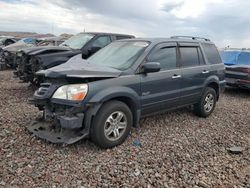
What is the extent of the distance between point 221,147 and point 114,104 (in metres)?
2.05

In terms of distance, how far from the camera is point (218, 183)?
3.62 metres

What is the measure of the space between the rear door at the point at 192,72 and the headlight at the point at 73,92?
2.39m

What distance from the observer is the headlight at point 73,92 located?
4.11 meters

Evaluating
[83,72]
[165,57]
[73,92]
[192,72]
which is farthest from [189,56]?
[73,92]

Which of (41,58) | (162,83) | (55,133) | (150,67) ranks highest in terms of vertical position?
(41,58)

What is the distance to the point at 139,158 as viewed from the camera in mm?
4195

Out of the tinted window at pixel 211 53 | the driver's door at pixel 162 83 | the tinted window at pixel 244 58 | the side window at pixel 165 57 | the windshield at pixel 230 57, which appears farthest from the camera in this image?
the windshield at pixel 230 57

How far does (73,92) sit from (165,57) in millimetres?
2149

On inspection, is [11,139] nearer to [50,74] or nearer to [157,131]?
[50,74]

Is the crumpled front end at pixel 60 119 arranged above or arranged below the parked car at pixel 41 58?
below

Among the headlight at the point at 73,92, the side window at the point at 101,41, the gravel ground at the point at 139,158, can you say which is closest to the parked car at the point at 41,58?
the side window at the point at 101,41

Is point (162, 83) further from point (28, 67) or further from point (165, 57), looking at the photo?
point (28, 67)

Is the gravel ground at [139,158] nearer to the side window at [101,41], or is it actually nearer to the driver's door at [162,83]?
the driver's door at [162,83]

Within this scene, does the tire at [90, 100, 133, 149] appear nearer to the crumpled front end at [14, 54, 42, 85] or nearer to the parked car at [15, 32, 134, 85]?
the parked car at [15, 32, 134, 85]
